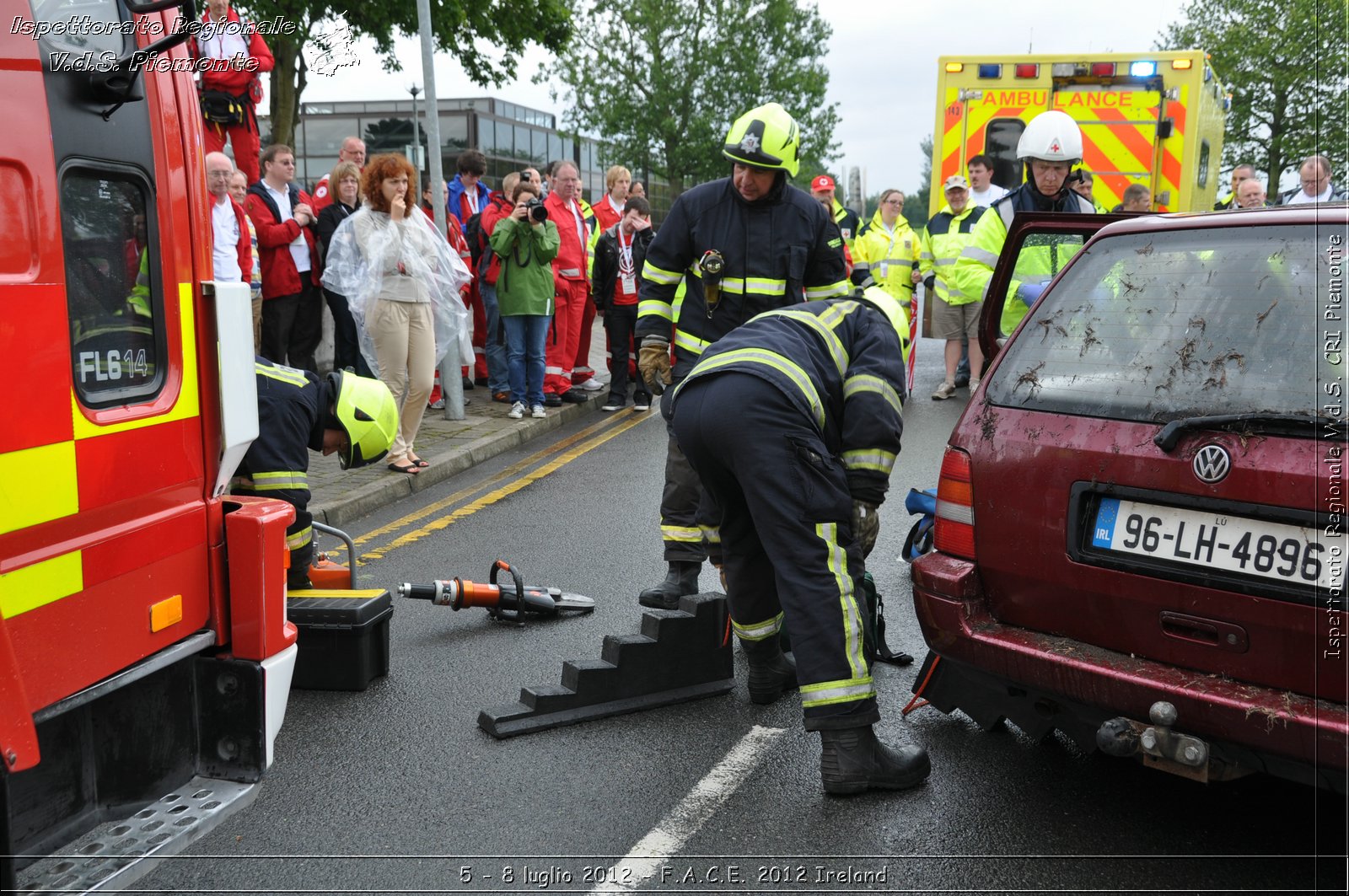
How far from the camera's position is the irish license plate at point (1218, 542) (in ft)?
8.67

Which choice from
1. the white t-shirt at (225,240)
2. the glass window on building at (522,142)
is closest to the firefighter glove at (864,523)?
the white t-shirt at (225,240)

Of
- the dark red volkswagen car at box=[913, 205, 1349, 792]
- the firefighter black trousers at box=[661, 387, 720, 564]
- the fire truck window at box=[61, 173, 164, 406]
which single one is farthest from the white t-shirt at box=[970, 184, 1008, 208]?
the fire truck window at box=[61, 173, 164, 406]

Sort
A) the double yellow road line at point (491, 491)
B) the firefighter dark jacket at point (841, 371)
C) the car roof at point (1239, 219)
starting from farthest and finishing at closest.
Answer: the double yellow road line at point (491, 491) < the firefighter dark jacket at point (841, 371) < the car roof at point (1239, 219)

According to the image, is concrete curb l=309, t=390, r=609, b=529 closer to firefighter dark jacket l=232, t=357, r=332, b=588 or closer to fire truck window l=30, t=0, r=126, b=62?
firefighter dark jacket l=232, t=357, r=332, b=588

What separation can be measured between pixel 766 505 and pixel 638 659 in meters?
0.91

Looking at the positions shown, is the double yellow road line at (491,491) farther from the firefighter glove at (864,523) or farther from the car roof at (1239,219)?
the car roof at (1239,219)

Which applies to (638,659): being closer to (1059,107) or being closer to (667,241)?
(667,241)

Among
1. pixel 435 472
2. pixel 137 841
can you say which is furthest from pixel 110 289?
pixel 435 472

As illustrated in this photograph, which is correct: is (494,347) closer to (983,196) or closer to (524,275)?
(524,275)

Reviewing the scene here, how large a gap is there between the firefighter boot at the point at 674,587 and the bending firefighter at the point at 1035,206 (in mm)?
1939

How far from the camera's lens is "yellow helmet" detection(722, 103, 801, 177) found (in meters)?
4.74

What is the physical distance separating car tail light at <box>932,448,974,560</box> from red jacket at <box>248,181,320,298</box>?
6080 mm

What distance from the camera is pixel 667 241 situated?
17.0ft

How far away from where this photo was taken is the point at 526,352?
10.1m
